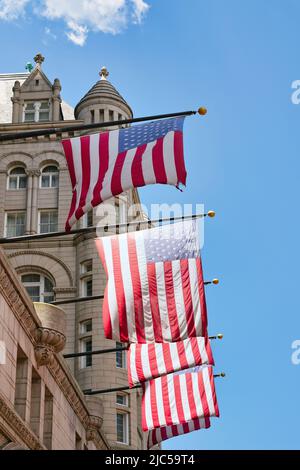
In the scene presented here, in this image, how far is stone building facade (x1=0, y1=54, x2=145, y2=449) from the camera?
49812mm

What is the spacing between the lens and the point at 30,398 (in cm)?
3022

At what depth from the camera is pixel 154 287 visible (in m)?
27.9

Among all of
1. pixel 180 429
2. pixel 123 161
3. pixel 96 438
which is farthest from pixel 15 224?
pixel 123 161

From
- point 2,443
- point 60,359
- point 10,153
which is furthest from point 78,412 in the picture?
point 10,153

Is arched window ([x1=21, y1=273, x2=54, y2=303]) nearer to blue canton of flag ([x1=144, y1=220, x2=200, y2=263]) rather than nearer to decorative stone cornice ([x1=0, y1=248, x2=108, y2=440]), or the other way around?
decorative stone cornice ([x1=0, y1=248, x2=108, y2=440])

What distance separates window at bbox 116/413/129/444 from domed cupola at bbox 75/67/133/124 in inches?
771

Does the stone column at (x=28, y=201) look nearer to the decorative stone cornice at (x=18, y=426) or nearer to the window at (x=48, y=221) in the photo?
the window at (x=48, y=221)

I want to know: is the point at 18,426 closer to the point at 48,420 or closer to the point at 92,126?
the point at 48,420

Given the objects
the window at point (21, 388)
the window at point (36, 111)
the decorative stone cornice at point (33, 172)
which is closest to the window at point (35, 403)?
the window at point (21, 388)

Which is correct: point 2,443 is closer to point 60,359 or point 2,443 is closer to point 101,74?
point 60,359

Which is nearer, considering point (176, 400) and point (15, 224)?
point (176, 400)

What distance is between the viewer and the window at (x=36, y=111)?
6022cm

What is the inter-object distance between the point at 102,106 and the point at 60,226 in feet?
29.9

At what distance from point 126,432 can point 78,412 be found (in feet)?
41.3
